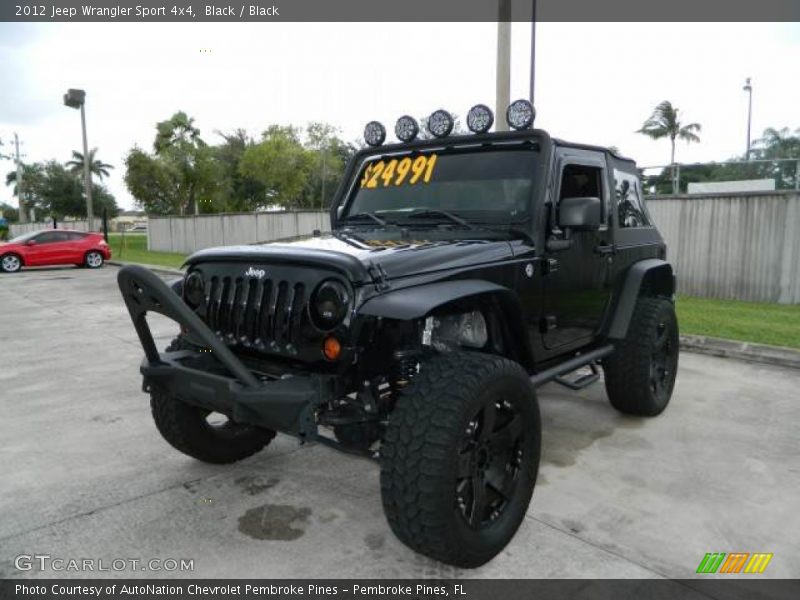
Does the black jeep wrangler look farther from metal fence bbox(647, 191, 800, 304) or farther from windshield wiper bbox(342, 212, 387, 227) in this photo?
metal fence bbox(647, 191, 800, 304)

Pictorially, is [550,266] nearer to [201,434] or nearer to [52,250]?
[201,434]

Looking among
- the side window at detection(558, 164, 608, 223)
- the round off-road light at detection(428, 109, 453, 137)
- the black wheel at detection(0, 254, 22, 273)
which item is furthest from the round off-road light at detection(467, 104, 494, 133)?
the black wheel at detection(0, 254, 22, 273)

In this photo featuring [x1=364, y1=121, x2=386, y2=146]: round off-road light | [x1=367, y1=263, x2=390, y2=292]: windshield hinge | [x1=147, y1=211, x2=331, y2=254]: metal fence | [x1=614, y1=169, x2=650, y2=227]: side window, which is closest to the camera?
[x1=367, y1=263, x2=390, y2=292]: windshield hinge

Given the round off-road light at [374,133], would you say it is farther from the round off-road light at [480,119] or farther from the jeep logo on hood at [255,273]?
the jeep logo on hood at [255,273]

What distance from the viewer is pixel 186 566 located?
8.74ft

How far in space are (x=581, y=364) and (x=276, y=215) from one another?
632 inches

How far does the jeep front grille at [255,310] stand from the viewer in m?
2.69

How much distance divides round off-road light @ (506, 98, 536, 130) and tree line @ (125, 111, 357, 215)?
26768 millimetres

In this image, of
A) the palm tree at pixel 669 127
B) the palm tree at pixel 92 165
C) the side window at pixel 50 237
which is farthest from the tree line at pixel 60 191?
the palm tree at pixel 669 127

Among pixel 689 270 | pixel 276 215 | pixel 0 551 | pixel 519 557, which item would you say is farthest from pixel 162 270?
pixel 519 557

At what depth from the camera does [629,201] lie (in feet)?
15.2

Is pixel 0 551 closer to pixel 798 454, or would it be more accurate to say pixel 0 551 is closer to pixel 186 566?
pixel 186 566

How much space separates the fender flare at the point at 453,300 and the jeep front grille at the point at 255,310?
1.18 feet

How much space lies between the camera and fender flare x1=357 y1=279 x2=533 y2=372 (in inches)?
96.0
